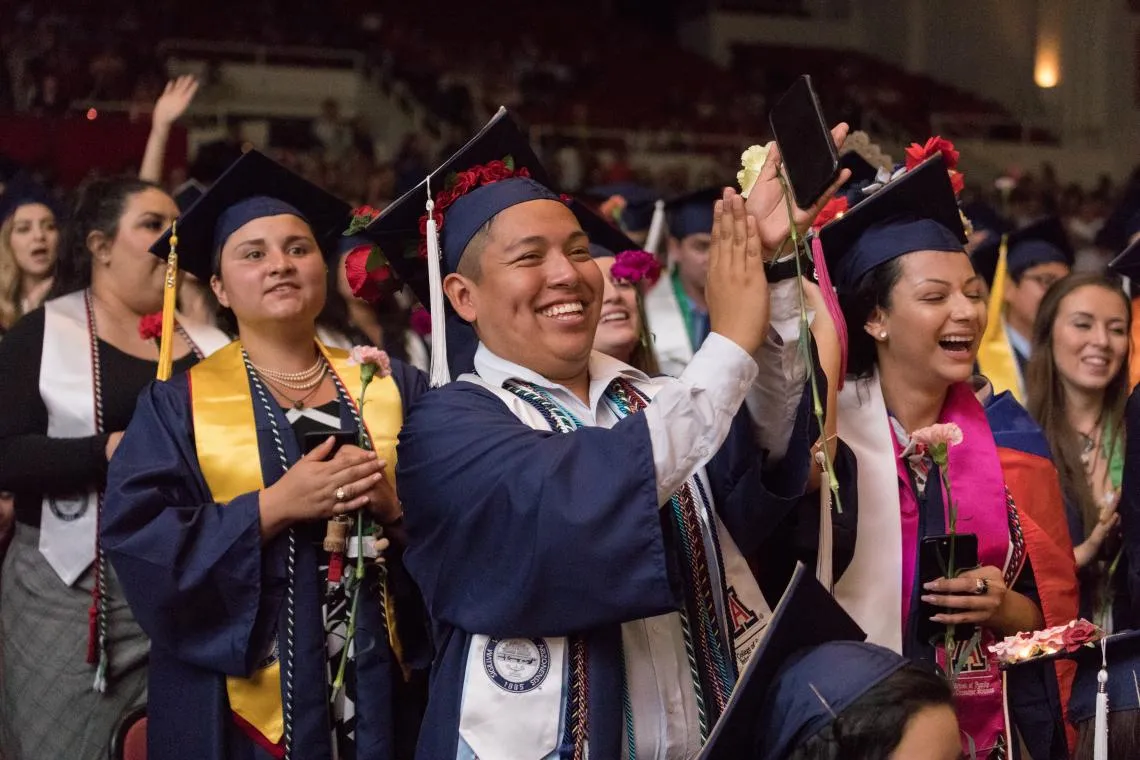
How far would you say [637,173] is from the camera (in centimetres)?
1349

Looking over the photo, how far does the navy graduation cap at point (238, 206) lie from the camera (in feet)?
10.9

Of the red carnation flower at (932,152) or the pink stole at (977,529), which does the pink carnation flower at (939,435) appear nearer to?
the pink stole at (977,529)

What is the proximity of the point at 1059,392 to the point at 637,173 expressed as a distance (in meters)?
9.60

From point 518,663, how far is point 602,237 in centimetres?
221

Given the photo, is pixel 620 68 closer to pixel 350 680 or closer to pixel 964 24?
pixel 964 24

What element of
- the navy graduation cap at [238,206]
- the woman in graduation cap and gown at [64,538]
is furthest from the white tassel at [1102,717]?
the woman in graduation cap and gown at [64,538]

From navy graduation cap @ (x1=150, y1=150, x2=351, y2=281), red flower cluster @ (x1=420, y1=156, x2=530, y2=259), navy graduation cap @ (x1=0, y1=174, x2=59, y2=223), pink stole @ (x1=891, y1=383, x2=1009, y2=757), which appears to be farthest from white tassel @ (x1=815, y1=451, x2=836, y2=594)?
navy graduation cap @ (x1=0, y1=174, x2=59, y2=223)

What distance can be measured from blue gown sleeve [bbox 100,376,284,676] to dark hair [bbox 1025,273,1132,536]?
216 centimetres

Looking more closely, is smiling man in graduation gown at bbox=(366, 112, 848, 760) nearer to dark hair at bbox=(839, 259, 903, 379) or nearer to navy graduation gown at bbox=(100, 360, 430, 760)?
dark hair at bbox=(839, 259, 903, 379)

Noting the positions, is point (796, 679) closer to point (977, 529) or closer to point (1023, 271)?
point (977, 529)

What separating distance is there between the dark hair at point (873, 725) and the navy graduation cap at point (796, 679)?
0.01 m

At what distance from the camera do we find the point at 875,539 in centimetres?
259

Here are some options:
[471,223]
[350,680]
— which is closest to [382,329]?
[350,680]

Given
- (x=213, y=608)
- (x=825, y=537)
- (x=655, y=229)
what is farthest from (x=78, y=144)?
(x=825, y=537)
